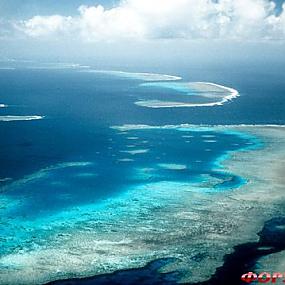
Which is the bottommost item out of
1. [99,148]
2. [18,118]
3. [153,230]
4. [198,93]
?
[153,230]

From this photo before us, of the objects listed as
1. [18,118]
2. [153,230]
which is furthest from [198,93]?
[153,230]

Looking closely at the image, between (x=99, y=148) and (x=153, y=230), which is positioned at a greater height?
(x=99, y=148)

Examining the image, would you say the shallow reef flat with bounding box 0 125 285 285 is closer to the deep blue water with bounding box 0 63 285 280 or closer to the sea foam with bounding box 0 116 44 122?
the deep blue water with bounding box 0 63 285 280

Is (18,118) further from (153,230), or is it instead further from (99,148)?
(153,230)

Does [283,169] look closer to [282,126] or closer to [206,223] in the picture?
[206,223]

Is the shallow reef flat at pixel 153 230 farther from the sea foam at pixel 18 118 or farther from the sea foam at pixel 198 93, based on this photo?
the sea foam at pixel 198 93
